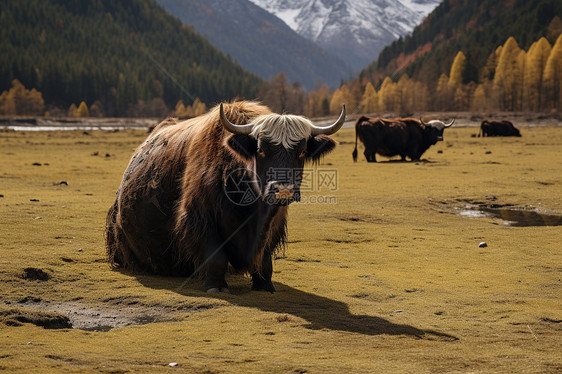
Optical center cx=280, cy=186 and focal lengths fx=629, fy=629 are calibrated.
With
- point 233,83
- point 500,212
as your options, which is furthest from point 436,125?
point 233,83

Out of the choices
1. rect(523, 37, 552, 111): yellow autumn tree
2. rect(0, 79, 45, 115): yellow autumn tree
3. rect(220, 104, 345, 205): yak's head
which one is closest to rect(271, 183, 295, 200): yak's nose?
rect(220, 104, 345, 205): yak's head

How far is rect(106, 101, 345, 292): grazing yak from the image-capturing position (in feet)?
20.3

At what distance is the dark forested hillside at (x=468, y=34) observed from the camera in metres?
105

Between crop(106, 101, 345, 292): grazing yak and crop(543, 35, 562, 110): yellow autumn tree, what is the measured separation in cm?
7506

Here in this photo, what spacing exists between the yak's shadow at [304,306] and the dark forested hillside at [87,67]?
364ft

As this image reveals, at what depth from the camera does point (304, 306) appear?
627cm

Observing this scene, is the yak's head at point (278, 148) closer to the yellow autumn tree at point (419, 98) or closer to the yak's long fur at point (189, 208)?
the yak's long fur at point (189, 208)

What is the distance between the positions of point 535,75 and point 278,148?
78379 millimetres

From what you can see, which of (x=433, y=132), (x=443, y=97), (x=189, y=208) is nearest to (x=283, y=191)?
(x=189, y=208)

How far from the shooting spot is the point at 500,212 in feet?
44.4

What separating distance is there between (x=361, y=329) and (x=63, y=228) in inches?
234

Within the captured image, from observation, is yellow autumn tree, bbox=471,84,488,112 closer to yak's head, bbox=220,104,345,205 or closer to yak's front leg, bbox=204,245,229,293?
yak's head, bbox=220,104,345,205

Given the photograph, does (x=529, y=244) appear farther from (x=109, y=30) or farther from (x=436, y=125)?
(x=109, y=30)

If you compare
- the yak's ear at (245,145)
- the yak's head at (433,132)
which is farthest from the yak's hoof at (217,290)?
the yak's head at (433,132)
